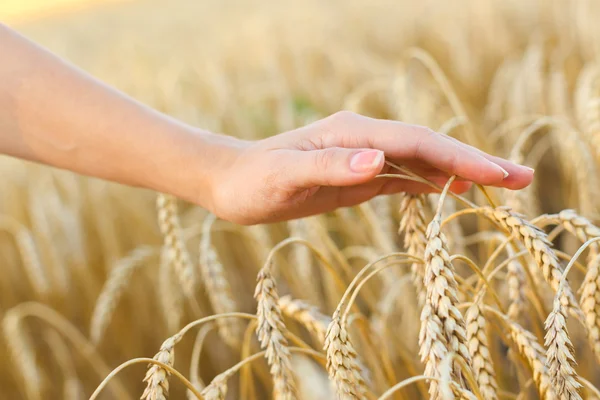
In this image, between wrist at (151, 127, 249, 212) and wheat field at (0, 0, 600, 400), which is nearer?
wheat field at (0, 0, 600, 400)

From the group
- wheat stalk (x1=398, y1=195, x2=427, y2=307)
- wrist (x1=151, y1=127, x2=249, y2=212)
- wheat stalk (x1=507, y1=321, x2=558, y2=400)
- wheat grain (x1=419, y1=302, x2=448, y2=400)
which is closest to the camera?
wheat grain (x1=419, y1=302, x2=448, y2=400)

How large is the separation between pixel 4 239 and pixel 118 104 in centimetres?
132

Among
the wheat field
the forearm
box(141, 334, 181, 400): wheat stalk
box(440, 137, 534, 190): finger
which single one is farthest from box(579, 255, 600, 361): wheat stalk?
the forearm

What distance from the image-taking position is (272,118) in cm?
220

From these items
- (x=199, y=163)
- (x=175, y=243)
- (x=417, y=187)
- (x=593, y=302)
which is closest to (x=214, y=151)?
(x=199, y=163)

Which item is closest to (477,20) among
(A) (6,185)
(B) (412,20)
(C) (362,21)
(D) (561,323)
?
(B) (412,20)

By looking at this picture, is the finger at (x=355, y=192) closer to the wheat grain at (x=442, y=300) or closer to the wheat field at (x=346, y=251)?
the wheat field at (x=346, y=251)

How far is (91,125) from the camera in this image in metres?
0.92

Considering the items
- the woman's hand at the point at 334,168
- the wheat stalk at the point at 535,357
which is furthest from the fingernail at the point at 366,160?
the wheat stalk at the point at 535,357

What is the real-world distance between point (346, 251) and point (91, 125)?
0.76 m

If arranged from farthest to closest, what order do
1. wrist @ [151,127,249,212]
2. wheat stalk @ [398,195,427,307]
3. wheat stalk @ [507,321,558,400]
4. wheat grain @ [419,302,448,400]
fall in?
wrist @ [151,127,249,212] → wheat stalk @ [398,195,427,307] → wheat stalk @ [507,321,558,400] → wheat grain @ [419,302,448,400]

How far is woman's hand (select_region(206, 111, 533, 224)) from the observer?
64cm

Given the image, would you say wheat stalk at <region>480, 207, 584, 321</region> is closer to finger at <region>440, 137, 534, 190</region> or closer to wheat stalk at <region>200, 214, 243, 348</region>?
finger at <region>440, 137, 534, 190</region>

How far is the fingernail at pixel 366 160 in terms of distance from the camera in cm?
62
